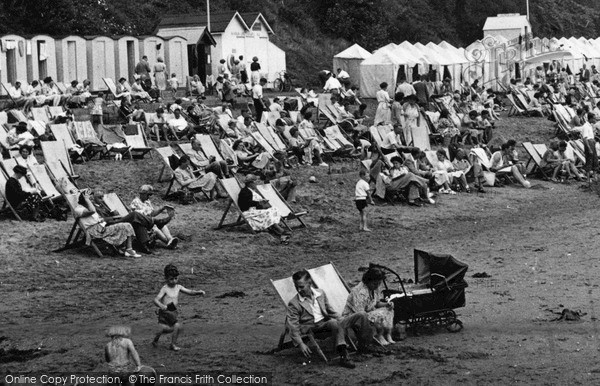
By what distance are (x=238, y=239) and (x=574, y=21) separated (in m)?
59.1

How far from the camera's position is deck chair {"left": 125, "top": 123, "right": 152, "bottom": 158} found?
21484mm

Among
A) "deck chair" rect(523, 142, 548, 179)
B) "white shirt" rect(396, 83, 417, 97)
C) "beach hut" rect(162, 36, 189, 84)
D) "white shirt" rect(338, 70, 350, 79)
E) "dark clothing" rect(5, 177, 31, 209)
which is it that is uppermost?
"beach hut" rect(162, 36, 189, 84)

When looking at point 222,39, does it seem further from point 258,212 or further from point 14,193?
point 14,193

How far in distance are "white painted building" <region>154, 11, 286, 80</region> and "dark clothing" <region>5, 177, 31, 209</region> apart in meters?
20.8

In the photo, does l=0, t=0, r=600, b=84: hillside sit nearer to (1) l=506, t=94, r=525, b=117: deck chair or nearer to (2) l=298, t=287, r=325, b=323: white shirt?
(1) l=506, t=94, r=525, b=117: deck chair

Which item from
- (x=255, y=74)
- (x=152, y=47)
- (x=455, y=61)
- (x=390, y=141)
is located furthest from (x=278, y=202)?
(x=455, y=61)

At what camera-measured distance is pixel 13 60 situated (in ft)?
98.8

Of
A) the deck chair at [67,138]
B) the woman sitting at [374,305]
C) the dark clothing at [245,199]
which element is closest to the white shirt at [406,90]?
the deck chair at [67,138]

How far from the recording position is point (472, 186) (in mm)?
22172

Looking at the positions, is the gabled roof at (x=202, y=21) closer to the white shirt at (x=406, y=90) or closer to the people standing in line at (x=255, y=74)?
the people standing in line at (x=255, y=74)

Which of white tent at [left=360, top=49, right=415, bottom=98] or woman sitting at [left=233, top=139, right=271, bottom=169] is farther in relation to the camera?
white tent at [left=360, top=49, right=415, bottom=98]

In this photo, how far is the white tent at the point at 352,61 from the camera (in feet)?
124

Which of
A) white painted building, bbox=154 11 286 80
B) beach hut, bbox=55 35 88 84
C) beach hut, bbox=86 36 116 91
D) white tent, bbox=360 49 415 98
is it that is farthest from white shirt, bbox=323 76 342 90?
beach hut, bbox=55 35 88 84

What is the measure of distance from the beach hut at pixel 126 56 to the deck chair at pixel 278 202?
1639 cm
